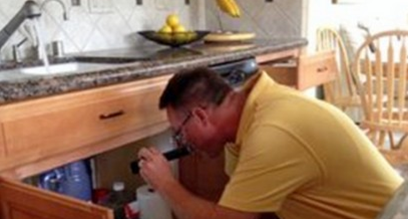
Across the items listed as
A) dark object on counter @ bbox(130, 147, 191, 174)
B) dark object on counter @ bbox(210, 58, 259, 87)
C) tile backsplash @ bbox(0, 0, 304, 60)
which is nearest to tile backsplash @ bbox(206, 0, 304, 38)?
tile backsplash @ bbox(0, 0, 304, 60)

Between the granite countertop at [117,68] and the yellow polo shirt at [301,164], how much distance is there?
0.43 metres

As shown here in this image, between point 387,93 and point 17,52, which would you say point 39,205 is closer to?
point 17,52

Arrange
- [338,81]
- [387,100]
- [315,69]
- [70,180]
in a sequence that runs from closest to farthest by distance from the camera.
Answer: [70,180], [315,69], [387,100], [338,81]

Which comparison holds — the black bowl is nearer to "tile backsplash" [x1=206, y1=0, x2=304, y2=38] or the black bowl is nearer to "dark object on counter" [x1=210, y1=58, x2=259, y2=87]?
"dark object on counter" [x1=210, y1=58, x2=259, y2=87]

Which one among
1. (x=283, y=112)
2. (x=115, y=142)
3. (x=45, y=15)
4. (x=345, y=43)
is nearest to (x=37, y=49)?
(x=45, y=15)

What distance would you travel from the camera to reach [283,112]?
1.05 meters

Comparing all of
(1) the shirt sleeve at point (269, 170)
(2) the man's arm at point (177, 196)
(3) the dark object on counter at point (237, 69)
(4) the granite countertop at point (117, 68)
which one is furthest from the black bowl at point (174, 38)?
(1) the shirt sleeve at point (269, 170)

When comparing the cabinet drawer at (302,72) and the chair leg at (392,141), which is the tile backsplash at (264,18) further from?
the chair leg at (392,141)

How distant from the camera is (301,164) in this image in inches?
40.2

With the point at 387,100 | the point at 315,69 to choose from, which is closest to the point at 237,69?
the point at 315,69

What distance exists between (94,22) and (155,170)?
114cm

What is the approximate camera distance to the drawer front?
6.92 ft

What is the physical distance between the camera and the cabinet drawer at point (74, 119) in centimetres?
117

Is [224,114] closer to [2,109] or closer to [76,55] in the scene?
[2,109]
